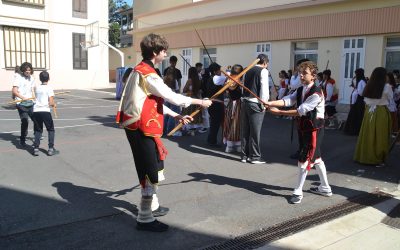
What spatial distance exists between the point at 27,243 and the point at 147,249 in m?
1.14

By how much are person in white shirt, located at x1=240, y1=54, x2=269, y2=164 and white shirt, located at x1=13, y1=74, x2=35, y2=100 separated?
427cm

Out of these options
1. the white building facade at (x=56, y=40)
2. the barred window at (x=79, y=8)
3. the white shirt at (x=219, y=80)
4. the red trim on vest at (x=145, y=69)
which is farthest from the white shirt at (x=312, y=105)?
the barred window at (x=79, y=8)

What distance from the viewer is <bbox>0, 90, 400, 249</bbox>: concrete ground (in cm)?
396

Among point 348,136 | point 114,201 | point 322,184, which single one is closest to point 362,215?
point 322,184

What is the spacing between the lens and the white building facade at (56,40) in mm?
23516

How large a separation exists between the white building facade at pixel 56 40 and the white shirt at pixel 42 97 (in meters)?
18.5

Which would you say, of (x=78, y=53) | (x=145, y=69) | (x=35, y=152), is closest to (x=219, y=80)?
(x=35, y=152)

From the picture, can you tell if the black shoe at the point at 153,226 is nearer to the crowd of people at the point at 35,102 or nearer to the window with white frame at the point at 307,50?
the crowd of people at the point at 35,102

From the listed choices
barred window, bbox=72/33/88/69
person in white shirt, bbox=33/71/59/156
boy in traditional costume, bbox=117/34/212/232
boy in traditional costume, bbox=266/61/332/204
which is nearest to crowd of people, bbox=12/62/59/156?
person in white shirt, bbox=33/71/59/156

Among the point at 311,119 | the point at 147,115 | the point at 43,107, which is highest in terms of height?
the point at 147,115

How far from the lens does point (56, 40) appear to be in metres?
25.5

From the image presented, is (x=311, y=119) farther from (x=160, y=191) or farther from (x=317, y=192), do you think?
(x=160, y=191)

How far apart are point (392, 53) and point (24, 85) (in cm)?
1214

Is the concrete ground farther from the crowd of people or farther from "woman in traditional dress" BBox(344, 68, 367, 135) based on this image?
"woman in traditional dress" BBox(344, 68, 367, 135)
